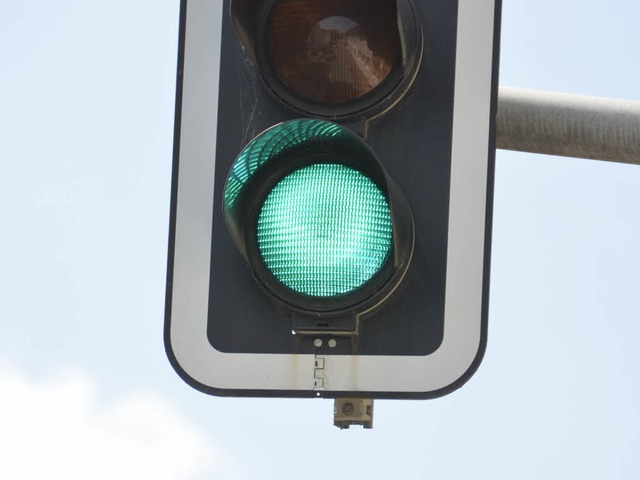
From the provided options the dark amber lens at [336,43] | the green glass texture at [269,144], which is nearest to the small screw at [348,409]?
the green glass texture at [269,144]

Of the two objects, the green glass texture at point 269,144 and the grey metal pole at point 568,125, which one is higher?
the grey metal pole at point 568,125

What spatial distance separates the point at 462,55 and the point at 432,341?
1.90ft

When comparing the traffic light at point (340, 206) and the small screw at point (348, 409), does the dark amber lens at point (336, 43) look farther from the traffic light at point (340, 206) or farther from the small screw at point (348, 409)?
the small screw at point (348, 409)

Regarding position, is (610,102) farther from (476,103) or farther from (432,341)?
(432,341)

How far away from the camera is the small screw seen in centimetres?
319

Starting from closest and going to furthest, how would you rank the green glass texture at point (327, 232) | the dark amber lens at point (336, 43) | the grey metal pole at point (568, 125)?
1. the green glass texture at point (327, 232)
2. the dark amber lens at point (336, 43)
3. the grey metal pole at point (568, 125)

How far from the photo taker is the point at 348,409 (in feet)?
10.5

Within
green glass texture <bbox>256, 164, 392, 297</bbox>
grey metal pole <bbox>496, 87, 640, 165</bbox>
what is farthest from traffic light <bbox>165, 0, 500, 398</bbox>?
grey metal pole <bbox>496, 87, 640, 165</bbox>

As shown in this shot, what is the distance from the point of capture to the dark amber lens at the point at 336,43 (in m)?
3.20

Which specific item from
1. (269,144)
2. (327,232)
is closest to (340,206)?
(327,232)

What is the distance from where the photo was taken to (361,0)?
10.5 feet

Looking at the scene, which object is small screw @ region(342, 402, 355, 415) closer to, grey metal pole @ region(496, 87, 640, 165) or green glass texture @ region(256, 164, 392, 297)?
green glass texture @ region(256, 164, 392, 297)

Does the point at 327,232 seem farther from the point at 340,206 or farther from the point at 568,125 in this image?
the point at 568,125

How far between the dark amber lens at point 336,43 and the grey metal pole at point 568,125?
81 centimetres
